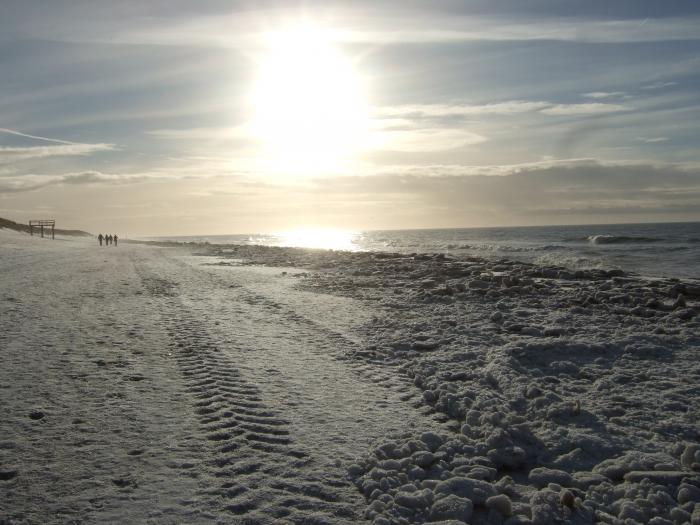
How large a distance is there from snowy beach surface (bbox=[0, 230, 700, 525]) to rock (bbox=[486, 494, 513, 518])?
0.01 meters

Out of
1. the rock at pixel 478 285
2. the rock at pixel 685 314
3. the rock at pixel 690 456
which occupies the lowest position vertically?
the rock at pixel 690 456

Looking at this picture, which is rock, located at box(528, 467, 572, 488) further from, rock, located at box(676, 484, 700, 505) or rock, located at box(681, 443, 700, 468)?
rock, located at box(681, 443, 700, 468)

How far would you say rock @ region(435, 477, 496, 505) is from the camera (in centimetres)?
310

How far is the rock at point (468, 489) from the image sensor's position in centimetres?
310

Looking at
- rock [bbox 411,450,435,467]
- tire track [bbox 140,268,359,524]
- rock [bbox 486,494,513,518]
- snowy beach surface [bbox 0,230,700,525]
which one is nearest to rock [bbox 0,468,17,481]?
snowy beach surface [bbox 0,230,700,525]

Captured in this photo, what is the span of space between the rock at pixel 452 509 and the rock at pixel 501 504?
127 mm

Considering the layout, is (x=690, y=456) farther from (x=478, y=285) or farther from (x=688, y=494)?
(x=478, y=285)

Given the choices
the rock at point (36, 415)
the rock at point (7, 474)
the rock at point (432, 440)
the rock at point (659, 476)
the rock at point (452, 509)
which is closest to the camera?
the rock at point (452, 509)

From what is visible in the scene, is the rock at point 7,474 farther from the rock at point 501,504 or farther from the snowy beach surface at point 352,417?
the rock at point 501,504

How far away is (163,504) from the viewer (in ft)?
9.62

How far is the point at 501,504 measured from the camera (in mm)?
2969

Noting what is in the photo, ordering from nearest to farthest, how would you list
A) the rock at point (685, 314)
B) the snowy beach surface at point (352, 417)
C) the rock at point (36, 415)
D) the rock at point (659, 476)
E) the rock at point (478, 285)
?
the snowy beach surface at point (352, 417), the rock at point (659, 476), the rock at point (36, 415), the rock at point (685, 314), the rock at point (478, 285)

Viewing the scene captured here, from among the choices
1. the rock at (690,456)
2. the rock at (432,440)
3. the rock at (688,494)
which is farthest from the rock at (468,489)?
the rock at (690,456)

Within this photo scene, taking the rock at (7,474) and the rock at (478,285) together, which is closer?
the rock at (7,474)
